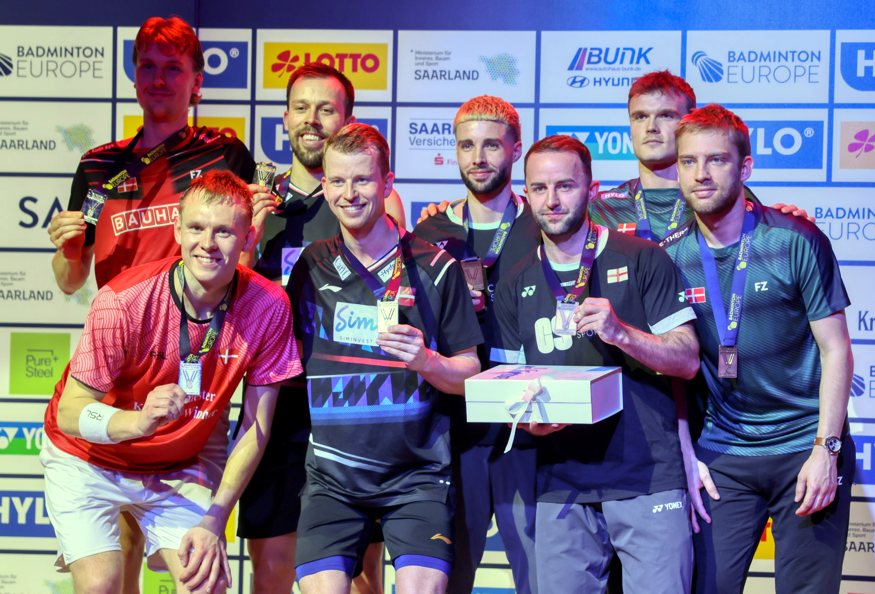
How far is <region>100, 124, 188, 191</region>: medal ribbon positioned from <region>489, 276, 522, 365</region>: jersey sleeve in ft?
4.94

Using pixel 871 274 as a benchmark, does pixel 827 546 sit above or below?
below

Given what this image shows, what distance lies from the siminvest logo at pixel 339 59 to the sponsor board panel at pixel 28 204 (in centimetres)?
124

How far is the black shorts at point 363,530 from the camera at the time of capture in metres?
3.26

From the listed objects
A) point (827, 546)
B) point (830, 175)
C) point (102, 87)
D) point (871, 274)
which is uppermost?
point (102, 87)

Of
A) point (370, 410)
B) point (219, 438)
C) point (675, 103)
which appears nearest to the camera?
point (370, 410)

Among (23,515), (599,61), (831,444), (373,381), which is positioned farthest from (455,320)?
(23,515)

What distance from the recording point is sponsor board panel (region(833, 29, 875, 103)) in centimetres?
505

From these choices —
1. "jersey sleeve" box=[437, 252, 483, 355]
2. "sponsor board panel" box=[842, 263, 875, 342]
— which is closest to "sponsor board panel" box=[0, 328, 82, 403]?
"jersey sleeve" box=[437, 252, 483, 355]

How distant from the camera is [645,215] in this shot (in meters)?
3.95

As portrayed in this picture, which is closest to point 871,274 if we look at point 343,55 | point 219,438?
point 343,55

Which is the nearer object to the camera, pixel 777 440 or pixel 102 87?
pixel 777 440

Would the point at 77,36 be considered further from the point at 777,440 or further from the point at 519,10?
the point at 777,440

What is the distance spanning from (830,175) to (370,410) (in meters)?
2.99

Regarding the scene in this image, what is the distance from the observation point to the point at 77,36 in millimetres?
5344
